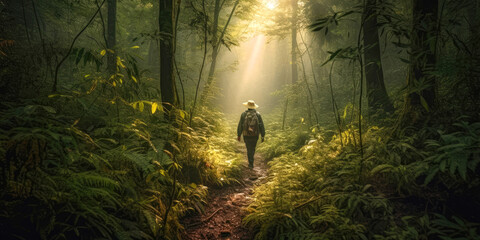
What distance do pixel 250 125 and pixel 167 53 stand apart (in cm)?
373

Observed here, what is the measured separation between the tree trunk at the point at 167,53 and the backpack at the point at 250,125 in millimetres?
3311

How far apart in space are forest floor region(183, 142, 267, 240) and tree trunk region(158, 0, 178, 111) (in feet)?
7.21

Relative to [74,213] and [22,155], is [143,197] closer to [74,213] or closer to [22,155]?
[74,213]

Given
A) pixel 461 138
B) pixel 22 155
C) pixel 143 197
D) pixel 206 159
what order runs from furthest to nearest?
pixel 206 159, pixel 143 197, pixel 461 138, pixel 22 155

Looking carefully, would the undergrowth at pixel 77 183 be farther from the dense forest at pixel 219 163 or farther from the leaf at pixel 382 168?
the leaf at pixel 382 168

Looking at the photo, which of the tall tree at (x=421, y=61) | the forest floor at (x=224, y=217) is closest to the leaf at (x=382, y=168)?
the tall tree at (x=421, y=61)

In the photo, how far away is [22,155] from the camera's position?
1605 mm

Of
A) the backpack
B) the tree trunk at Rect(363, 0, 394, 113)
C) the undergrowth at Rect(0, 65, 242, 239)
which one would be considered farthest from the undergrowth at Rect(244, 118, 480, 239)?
the backpack

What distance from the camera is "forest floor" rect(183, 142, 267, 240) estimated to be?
341 cm

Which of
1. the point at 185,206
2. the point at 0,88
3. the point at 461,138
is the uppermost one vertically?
the point at 0,88

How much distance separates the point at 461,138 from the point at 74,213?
4.46m

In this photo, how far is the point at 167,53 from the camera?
14.6 feet

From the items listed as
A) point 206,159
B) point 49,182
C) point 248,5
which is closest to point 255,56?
point 248,5

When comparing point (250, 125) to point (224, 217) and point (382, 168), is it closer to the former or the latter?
point (224, 217)
